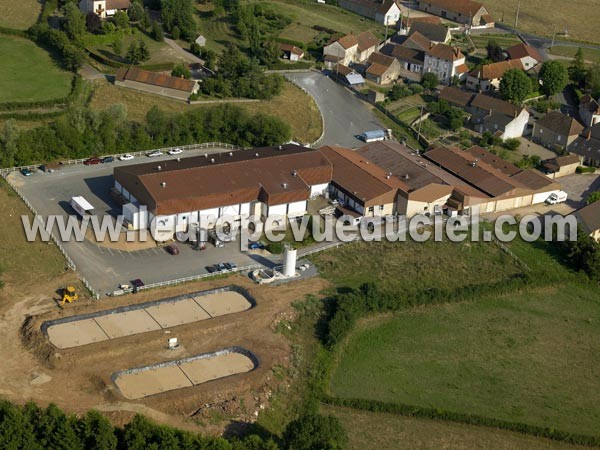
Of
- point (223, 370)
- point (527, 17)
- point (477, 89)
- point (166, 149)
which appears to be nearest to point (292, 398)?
point (223, 370)

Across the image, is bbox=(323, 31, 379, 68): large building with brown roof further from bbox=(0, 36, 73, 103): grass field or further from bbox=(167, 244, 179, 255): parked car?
bbox=(167, 244, 179, 255): parked car

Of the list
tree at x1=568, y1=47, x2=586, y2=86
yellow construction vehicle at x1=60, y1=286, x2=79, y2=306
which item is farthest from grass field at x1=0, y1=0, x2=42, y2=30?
tree at x1=568, y1=47, x2=586, y2=86

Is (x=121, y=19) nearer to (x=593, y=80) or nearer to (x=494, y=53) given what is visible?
(x=494, y=53)

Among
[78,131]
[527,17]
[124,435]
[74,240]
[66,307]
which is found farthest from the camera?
[527,17]

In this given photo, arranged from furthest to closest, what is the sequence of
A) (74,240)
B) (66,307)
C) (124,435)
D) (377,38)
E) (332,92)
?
(377,38), (332,92), (74,240), (66,307), (124,435)

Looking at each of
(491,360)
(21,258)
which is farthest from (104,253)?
(491,360)

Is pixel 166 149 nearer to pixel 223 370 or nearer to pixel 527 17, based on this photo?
pixel 223 370
